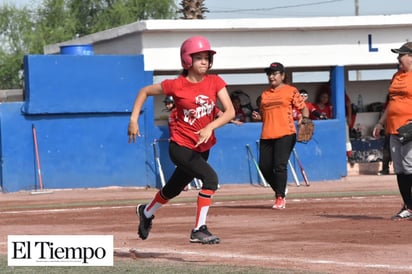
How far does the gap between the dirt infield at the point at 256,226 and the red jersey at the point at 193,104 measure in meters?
1.09

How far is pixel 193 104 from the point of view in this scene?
36.6ft

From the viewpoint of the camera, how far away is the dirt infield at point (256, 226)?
10609mm

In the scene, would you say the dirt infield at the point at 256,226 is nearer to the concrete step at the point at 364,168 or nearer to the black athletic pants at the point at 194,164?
the black athletic pants at the point at 194,164

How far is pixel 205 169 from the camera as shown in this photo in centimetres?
1120

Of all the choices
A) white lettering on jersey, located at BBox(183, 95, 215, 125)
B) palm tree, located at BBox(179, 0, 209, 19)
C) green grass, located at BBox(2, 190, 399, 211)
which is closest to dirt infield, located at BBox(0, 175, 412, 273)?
green grass, located at BBox(2, 190, 399, 211)

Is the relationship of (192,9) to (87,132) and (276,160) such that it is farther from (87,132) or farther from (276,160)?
(276,160)

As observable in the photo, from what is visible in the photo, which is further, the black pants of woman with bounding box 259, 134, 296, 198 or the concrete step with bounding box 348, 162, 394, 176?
the concrete step with bounding box 348, 162, 394, 176

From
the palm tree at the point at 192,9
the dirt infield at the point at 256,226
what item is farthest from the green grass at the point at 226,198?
the palm tree at the point at 192,9

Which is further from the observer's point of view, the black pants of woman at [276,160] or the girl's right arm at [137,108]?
the black pants of woman at [276,160]

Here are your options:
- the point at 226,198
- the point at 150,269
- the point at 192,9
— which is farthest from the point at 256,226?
the point at 192,9

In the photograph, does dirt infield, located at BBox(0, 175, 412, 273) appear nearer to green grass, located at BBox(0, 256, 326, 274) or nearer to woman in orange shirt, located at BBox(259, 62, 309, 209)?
green grass, located at BBox(0, 256, 326, 274)

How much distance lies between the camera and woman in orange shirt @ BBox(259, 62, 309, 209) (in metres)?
16.5

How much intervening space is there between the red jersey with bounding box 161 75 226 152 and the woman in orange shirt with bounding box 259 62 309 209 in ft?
17.6

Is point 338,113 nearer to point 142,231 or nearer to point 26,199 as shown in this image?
point 26,199
